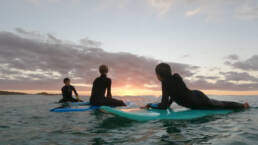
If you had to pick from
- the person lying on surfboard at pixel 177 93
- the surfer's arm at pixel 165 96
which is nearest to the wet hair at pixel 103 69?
the person lying on surfboard at pixel 177 93

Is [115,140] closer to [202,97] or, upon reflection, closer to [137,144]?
[137,144]

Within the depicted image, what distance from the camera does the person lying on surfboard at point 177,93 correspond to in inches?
228

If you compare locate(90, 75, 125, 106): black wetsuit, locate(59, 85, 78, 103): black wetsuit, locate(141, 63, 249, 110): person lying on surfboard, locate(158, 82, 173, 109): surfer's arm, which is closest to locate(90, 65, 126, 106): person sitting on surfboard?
locate(90, 75, 125, 106): black wetsuit

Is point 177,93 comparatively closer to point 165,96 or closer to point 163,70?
point 165,96

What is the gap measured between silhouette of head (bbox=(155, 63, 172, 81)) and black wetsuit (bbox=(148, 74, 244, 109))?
130mm

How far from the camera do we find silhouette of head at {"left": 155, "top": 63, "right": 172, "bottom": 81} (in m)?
5.76

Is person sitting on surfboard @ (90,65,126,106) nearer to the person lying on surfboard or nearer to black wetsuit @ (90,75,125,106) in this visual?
black wetsuit @ (90,75,125,106)

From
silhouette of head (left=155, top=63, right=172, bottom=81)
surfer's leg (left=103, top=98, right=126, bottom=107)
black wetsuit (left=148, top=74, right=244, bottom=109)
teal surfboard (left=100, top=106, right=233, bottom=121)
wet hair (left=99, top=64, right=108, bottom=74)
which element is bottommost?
teal surfboard (left=100, top=106, right=233, bottom=121)

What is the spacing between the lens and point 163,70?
5770 mm

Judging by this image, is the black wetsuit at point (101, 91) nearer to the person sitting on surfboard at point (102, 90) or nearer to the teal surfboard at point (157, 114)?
the person sitting on surfboard at point (102, 90)

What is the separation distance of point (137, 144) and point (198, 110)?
3.79 m

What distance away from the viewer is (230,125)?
4.82 m

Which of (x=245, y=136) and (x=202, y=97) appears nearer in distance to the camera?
(x=245, y=136)

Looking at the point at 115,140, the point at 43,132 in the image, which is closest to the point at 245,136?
the point at 115,140
